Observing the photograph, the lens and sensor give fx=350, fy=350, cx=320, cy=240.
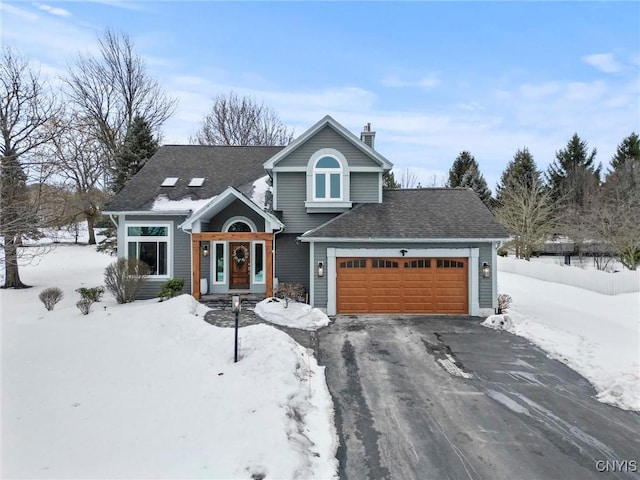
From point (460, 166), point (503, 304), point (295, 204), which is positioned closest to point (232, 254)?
point (295, 204)

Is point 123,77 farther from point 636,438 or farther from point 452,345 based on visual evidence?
point 636,438

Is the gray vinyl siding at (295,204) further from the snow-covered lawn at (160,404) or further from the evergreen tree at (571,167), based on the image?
the evergreen tree at (571,167)

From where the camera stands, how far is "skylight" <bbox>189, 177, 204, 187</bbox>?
1483 cm

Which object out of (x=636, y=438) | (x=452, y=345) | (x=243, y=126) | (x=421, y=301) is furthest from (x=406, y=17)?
(x=243, y=126)

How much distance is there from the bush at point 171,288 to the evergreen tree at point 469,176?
28.0 meters

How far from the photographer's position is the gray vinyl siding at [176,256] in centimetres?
1348

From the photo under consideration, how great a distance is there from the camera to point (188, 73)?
1847 centimetres

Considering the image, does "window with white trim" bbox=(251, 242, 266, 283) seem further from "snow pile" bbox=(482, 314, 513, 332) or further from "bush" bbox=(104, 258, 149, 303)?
"snow pile" bbox=(482, 314, 513, 332)

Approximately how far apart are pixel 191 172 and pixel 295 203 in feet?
18.1

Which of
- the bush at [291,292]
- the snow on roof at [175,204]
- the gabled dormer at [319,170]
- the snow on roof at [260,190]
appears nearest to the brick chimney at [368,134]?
the gabled dormer at [319,170]

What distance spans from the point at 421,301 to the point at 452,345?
9.79ft

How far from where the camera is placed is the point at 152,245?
13.6 meters

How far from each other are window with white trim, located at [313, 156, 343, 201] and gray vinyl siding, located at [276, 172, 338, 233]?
0.51 m

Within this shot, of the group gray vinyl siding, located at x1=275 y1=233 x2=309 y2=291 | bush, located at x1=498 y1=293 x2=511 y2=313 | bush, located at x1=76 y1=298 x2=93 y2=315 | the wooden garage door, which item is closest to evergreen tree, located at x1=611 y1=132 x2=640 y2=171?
bush, located at x1=498 y1=293 x2=511 y2=313
